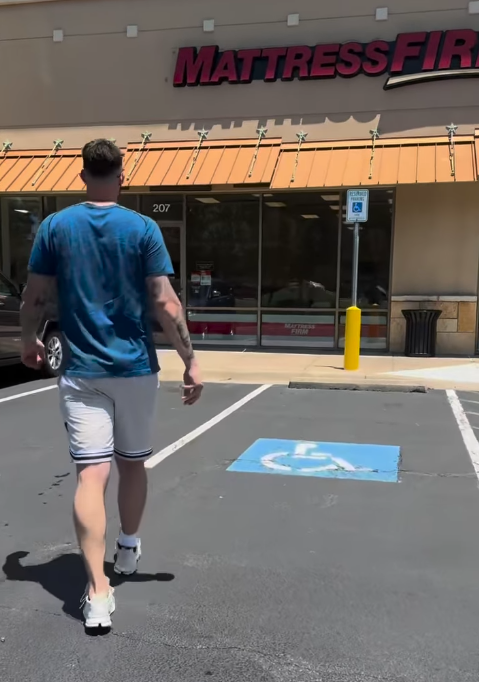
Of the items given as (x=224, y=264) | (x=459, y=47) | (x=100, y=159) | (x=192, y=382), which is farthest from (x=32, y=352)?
(x=459, y=47)

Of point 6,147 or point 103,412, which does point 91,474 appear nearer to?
point 103,412

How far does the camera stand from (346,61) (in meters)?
11.9

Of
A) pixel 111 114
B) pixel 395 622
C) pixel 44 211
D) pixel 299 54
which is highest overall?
pixel 299 54

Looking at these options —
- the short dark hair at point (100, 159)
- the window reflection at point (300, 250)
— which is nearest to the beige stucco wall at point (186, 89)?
the window reflection at point (300, 250)

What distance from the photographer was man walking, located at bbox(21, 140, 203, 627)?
2742 millimetres

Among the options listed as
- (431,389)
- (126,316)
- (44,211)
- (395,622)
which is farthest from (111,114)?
(395,622)

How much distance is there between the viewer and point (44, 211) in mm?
14148

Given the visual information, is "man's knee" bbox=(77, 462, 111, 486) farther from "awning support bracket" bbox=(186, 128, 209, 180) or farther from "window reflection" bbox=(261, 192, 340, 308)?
"window reflection" bbox=(261, 192, 340, 308)

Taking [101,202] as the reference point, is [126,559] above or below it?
below

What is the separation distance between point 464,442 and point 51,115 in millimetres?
11475

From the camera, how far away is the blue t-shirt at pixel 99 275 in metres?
2.75

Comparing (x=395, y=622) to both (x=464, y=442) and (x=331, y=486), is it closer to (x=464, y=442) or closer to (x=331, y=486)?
(x=331, y=486)

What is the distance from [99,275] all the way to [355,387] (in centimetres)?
699

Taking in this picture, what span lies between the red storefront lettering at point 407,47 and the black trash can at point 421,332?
4.61m
